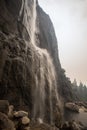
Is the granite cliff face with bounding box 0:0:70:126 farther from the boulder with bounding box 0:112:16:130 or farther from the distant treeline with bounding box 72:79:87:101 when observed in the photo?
the distant treeline with bounding box 72:79:87:101

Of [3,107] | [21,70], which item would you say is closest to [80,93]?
[21,70]

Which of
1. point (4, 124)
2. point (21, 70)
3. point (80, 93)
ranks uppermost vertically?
point (80, 93)

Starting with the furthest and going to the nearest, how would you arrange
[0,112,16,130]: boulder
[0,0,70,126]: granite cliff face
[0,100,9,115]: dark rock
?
[0,0,70,126]: granite cliff face < [0,100,9,115]: dark rock < [0,112,16,130]: boulder

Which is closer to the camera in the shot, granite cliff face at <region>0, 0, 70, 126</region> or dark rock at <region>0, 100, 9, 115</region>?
dark rock at <region>0, 100, 9, 115</region>

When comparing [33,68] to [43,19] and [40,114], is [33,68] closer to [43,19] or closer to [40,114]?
[40,114]

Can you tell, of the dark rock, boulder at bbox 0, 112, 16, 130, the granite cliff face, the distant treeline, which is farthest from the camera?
the distant treeline

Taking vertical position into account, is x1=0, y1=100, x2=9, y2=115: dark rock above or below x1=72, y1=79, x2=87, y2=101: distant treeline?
below

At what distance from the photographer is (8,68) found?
79.6 feet

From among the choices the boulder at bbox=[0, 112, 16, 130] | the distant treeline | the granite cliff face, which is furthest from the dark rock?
the distant treeline

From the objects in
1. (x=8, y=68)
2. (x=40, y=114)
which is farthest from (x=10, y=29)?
(x=40, y=114)

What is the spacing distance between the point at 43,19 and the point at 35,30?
1022 centimetres

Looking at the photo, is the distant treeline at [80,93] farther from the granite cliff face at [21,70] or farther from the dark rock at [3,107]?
the dark rock at [3,107]

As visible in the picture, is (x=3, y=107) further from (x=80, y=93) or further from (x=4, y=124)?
(x=80, y=93)

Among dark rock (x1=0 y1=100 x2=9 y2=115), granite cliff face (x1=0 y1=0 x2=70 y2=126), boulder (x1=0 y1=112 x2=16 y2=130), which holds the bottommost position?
boulder (x1=0 y1=112 x2=16 y2=130)
